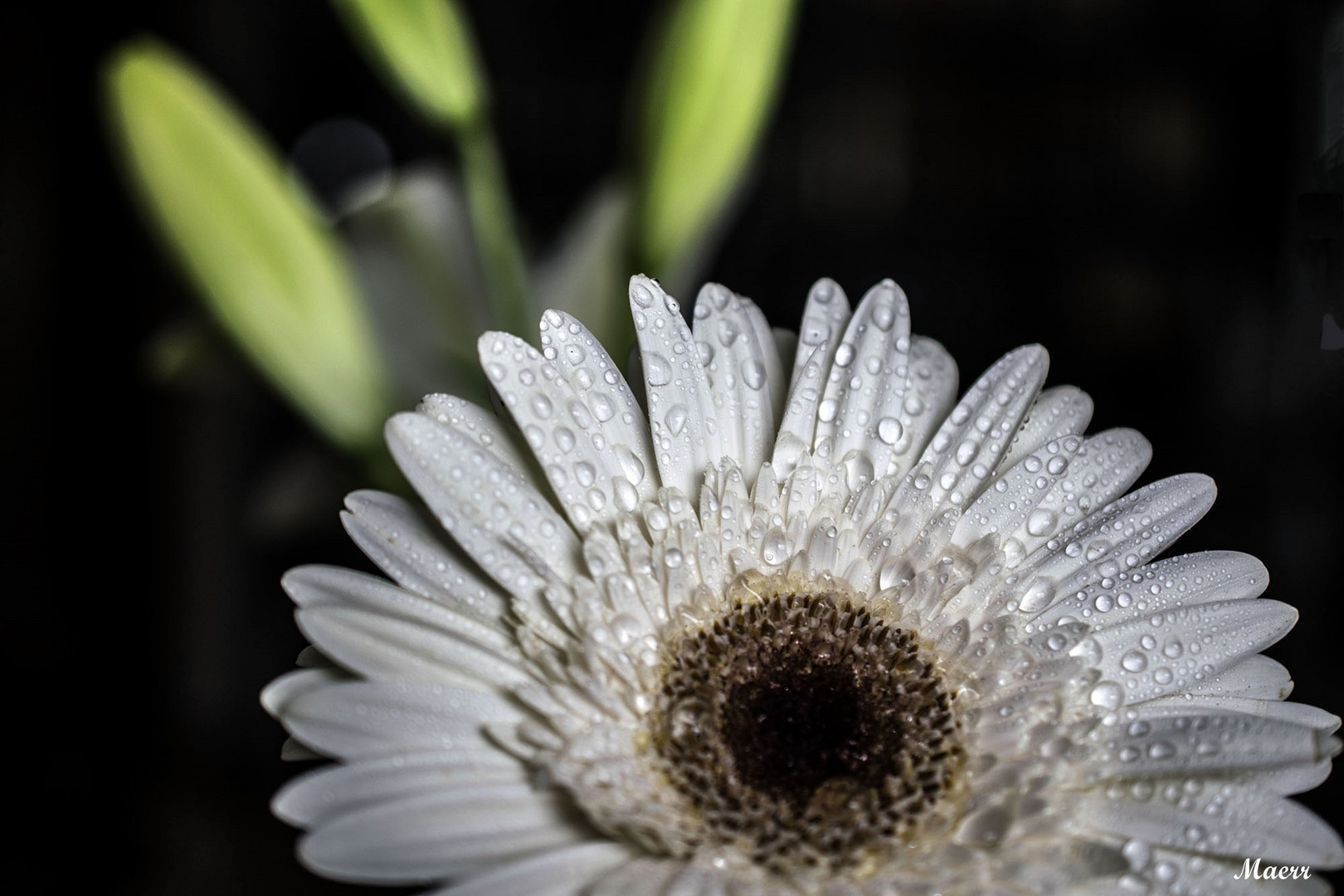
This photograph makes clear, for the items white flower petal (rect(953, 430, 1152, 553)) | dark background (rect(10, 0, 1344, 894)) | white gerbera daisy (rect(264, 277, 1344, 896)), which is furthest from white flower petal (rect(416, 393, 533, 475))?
dark background (rect(10, 0, 1344, 894))

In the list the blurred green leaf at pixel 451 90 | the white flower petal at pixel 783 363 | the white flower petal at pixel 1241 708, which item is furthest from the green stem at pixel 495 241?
the white flower petal at pixel 1241 708

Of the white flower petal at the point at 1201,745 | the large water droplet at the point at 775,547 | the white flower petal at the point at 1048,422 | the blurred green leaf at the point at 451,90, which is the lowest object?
the white flower petal at the point at 1201,745

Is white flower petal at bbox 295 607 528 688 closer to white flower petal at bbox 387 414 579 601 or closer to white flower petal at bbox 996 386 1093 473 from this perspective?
white flower petal at bbox 387 414 579 601

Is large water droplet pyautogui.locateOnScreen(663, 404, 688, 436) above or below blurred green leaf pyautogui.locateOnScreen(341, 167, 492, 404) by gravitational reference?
below

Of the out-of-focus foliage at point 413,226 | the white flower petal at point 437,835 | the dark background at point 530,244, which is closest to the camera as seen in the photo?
the white flower petal at point 437,835

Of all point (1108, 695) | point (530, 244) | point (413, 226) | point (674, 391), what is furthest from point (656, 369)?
point (530, 244)

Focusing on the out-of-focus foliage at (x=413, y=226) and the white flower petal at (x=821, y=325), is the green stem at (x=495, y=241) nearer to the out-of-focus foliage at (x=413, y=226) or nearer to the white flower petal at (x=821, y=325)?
the out-of-focus foliage at (x=413, y=226)

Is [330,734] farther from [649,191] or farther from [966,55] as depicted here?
[966,55]
